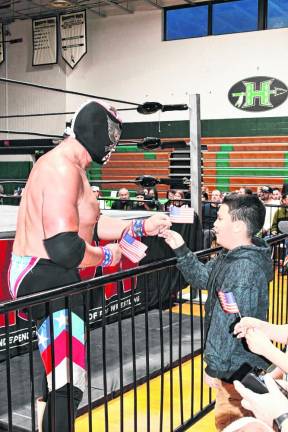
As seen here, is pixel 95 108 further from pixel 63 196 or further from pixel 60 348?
pixel 60 348

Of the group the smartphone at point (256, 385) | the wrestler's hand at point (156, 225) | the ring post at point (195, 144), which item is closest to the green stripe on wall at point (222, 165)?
the ring post at point (195, 144)

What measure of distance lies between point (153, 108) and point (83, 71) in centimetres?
1037

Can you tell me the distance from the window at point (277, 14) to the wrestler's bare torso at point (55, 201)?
37.9 ft

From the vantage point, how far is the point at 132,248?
2.49 metres

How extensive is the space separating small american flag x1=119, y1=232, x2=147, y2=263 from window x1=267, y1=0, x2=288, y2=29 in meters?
11.4

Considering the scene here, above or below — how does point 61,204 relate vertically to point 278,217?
above

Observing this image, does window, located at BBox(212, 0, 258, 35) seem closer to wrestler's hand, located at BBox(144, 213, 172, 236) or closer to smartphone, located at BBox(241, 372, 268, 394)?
wrestler's hand, located at BBox(144, 213, 172, 236)

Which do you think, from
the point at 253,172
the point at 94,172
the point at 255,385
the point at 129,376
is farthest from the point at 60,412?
the point at 94,172

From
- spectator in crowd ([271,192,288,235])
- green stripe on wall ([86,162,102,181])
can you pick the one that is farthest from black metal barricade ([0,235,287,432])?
green stripe on wall ([86,162,102,181])

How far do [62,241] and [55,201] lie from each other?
16 cm

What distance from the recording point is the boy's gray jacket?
2.20 metres

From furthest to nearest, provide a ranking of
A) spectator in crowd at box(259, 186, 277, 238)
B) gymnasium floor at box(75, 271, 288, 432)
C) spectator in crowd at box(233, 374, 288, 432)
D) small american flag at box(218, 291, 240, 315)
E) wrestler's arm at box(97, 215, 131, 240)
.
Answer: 1. spectator in crowd at box(259, 186, 277, 238)
2. gymnasium floor at box(75, 271, 288, 432)
3. wrestler's arm at box(97, 215, 131, 240)
4. small american flag at box(218, 291, 240, 315)
5. spectator in crowd at box(233, 374, 288, 432)

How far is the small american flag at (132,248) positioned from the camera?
2.46 metres

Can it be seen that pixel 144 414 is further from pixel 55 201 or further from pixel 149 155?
pixel 149 155
